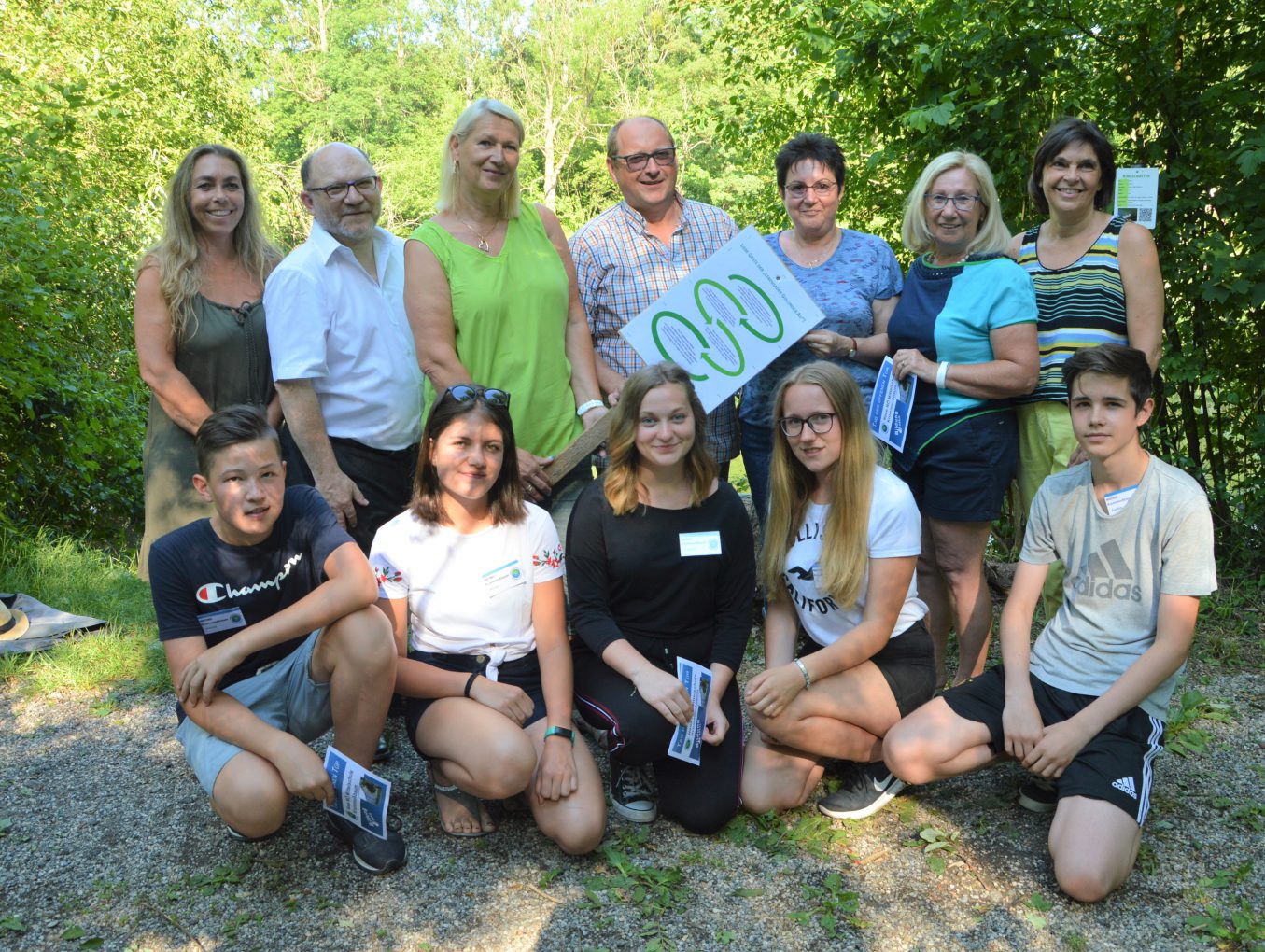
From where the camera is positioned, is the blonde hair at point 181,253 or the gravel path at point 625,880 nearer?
the gravel path at point 625,880

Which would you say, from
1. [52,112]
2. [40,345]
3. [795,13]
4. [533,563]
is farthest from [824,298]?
[52,112]

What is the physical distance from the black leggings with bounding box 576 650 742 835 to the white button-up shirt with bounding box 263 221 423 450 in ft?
4.03

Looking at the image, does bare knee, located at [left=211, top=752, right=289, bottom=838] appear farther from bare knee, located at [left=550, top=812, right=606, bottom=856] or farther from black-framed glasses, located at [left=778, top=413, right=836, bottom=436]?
black-framed glasses, located at [left=778, top=413, right=836, bottom=436]

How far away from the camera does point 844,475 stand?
3268mm

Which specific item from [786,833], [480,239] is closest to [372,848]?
[786,833]

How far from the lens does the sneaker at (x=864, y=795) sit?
322 cm

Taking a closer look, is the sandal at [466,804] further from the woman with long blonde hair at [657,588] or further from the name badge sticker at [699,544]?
the name badge sticker at [699,544]

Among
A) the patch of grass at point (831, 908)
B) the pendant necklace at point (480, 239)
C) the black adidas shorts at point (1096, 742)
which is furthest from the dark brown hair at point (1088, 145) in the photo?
the patch of grass at point (831, 908)

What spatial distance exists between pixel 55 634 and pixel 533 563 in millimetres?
3097

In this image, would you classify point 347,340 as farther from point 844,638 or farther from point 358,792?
point 844,638

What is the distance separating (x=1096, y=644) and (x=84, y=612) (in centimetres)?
498

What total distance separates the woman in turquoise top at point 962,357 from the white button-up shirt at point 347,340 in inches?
71.4

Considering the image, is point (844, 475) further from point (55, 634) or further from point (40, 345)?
point (40, 345)

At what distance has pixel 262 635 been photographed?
9.81 feet
